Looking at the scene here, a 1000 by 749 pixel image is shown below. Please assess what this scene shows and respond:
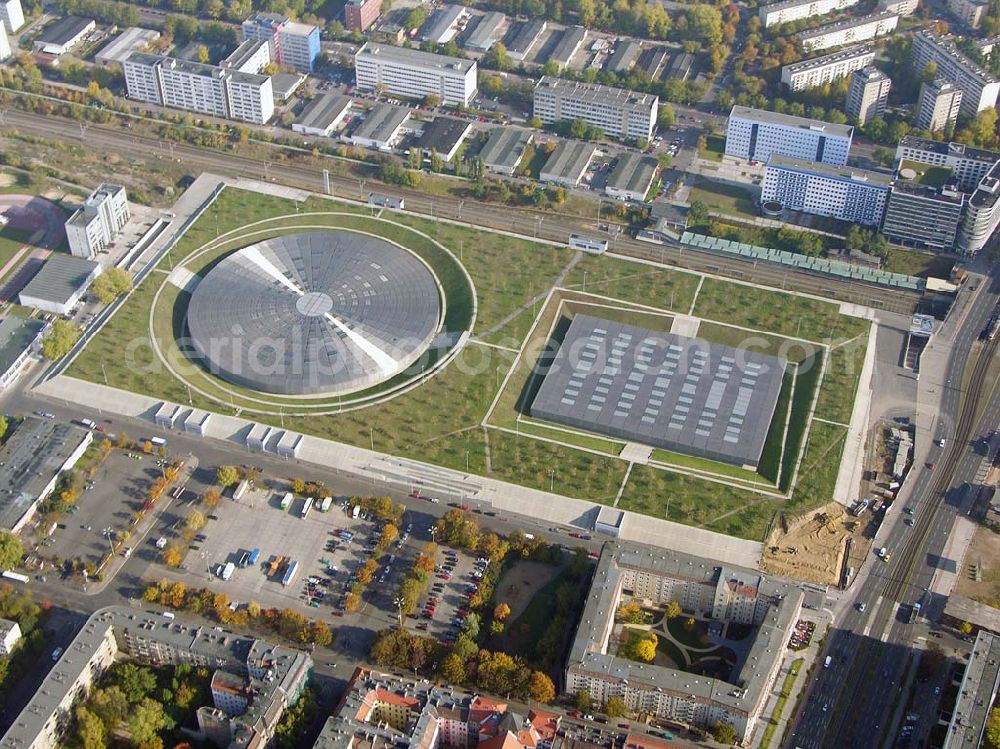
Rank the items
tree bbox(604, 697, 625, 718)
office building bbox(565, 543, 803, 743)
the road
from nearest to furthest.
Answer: office building bbox(565, 543, 803, 743) → tree bbox(604, 697, 625, 718) → the road

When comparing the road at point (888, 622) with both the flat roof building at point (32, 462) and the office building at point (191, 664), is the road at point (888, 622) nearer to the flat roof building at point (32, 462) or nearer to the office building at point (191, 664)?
the office building at point (191, 664)

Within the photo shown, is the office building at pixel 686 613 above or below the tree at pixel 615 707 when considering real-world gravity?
above

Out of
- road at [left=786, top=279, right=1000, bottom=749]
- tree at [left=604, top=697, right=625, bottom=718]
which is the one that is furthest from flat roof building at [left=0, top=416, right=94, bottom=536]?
road at [left=786, top=279, right=1000, bottom=749]

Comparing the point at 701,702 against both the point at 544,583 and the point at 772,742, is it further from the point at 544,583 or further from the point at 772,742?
the point at 544,583

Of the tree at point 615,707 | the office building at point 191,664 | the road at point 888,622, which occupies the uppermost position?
the office building at point 191,664

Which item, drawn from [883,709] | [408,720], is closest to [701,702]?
→ [883,709]

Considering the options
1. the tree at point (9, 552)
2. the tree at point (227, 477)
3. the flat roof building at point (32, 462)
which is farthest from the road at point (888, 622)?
the flat roof building at point (32, 462)

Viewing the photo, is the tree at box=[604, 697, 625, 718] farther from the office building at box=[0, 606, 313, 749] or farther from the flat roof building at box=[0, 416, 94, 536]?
the flat roof building at box=[0, 416, 94, 536]
